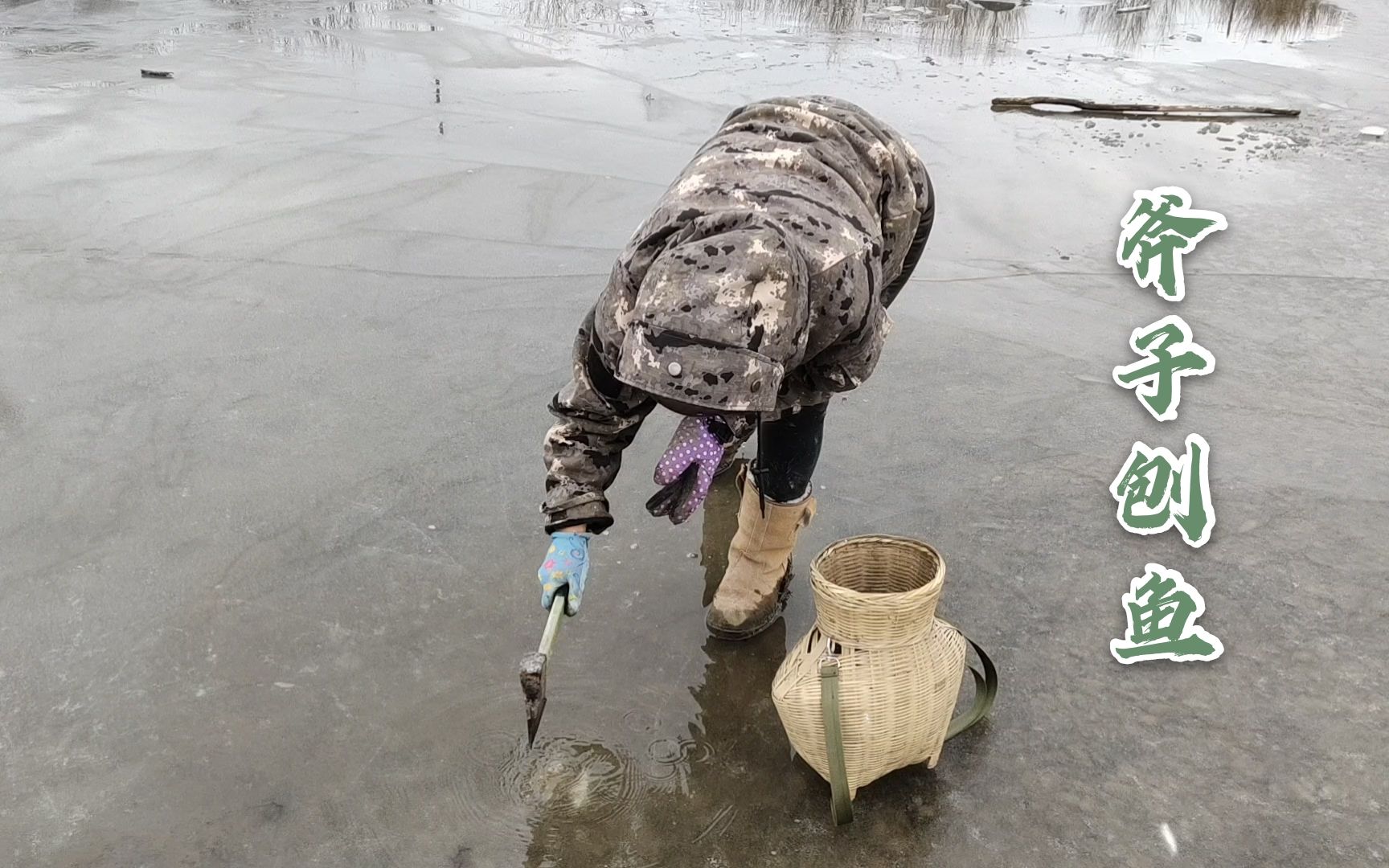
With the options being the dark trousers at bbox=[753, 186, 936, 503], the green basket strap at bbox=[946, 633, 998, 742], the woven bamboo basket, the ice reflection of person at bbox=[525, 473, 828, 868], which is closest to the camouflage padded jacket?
the dark trousers at bbox=[753, 186, 936, 503]

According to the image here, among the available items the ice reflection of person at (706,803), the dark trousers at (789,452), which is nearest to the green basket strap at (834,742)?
the ice reflection of person at (706,803)

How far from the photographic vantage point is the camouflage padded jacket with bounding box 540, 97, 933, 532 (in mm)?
1897

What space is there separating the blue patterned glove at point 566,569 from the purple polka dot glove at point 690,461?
1.18 feet

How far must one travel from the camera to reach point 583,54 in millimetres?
8898

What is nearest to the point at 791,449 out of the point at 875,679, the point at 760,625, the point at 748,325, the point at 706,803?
the point at 760,625

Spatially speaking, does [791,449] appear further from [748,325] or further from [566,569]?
[748,325]

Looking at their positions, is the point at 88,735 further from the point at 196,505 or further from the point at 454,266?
the point at 454,266

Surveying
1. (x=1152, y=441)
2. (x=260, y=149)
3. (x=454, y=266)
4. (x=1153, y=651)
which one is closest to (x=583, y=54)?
(x=260, y=149)

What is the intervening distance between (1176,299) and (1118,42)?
626cm

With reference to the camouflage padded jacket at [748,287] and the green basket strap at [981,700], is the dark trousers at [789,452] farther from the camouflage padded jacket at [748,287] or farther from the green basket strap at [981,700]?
the green basket strap at [981,700]

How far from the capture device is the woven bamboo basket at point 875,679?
230cm

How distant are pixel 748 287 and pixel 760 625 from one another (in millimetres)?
1354

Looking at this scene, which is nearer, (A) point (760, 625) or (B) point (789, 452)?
(B) point (789, 452)

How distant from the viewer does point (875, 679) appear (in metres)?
2.32
